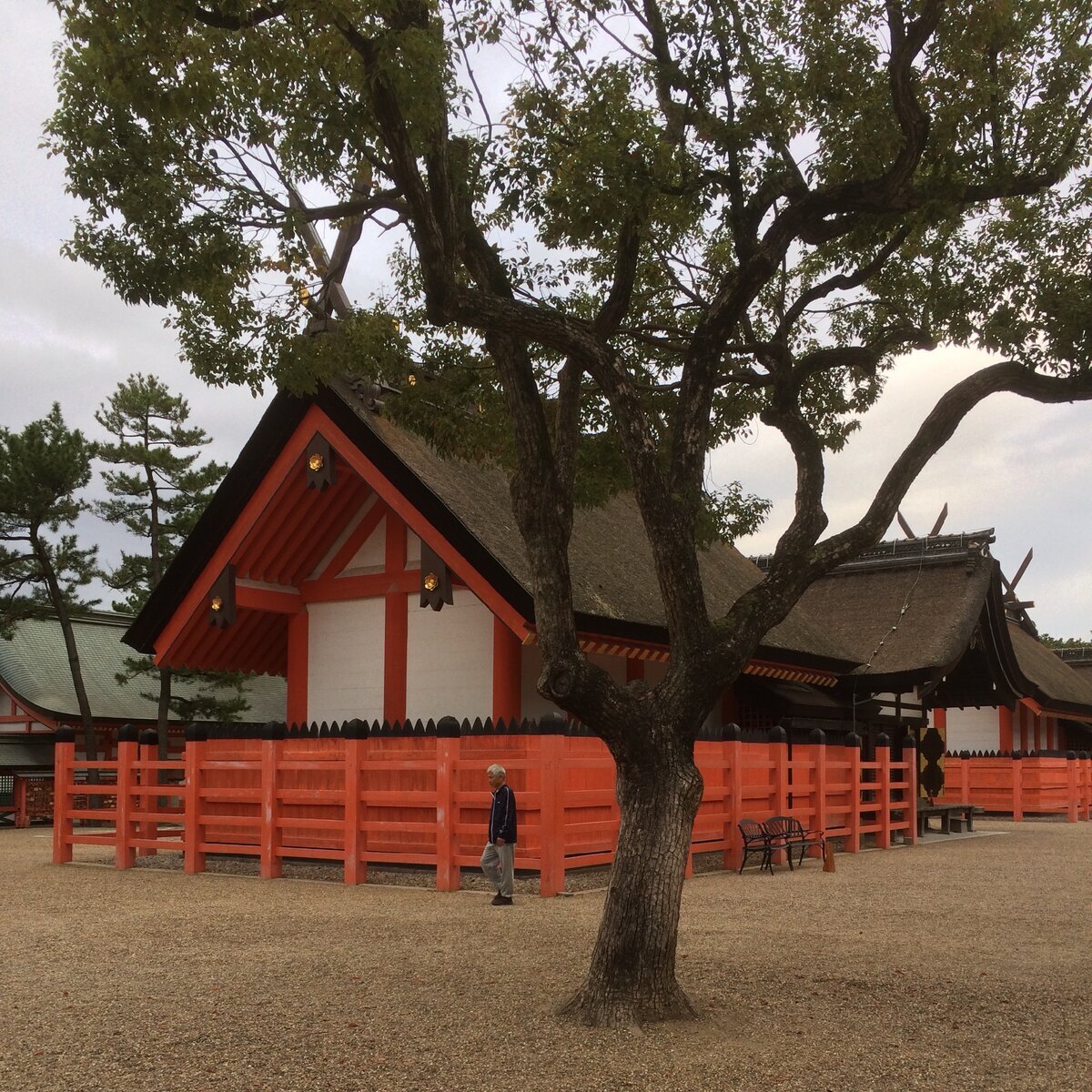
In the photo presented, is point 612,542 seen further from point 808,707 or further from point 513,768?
point 513,768

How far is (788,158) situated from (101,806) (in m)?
25.6

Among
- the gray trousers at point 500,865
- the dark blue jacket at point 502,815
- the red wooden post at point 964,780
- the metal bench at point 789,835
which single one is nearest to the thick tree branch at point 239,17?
the dark blue jacket at point 502,815

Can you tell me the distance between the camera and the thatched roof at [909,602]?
24188mm

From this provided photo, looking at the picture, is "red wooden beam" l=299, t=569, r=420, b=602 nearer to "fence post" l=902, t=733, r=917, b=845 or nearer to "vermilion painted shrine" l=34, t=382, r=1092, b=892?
"vermilion painted shrine" l=34, t=382, r=1092, b=892

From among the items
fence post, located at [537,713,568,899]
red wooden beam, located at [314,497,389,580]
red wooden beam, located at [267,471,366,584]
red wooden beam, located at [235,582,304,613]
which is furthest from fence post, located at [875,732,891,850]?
red wooden beam, located at [235,582,304,613]

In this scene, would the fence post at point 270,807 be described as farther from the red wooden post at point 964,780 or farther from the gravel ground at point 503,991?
the red wooden post at point 964,780

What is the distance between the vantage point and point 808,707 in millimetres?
22141

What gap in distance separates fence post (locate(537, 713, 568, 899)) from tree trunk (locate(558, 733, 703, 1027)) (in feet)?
18.1

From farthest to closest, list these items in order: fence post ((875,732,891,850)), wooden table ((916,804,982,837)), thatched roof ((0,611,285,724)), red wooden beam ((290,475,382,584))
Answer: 1. thatched roof ((0,611,285,724))
2. wooden table ((916,804,982,837))
3. fence post ((875,732,891,850))
4. red wooden beam ((290,475,382,584))

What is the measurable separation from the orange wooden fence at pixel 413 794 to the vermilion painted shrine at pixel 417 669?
1.2 inches

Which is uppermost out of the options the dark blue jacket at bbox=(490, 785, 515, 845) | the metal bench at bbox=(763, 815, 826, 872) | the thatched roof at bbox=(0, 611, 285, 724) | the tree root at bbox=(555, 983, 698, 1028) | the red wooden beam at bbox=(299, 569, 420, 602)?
the red wooden beam at bbox=(299, 569, 420, 602)

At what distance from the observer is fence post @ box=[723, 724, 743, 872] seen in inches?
635

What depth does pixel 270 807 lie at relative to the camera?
14.8 metres

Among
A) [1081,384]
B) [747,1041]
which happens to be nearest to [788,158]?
[1081,384]
